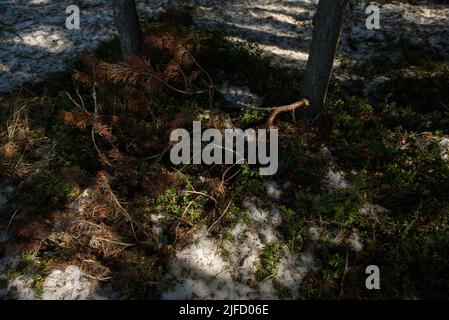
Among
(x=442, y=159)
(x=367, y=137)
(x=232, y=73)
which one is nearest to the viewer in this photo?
(x=442, y=159)

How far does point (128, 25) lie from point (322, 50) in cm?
377

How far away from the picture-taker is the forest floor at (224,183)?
5047mm

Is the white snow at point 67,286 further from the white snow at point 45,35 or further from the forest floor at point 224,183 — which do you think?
the white snow at point 45,35

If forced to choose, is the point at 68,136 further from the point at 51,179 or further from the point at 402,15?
the point at 402,15

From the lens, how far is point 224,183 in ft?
19.4

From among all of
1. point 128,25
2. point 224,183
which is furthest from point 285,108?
point 128,25

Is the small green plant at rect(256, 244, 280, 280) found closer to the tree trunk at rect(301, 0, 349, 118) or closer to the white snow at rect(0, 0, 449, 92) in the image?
the tree trunk at rect(301, 0, 349, 118)

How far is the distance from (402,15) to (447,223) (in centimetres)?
595

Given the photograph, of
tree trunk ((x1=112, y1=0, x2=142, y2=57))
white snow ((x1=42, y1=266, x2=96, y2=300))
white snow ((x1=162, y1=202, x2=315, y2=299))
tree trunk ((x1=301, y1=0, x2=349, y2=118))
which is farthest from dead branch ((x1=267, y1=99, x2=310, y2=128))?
white snow ((x1=42, y1=266, x2=96, y2=300))

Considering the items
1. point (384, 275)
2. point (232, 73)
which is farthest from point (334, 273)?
point (232, 73)

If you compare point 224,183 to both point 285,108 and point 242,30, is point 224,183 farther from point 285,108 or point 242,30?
point 242,30

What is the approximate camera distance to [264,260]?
523 centimetres

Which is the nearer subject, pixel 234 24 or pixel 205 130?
pixel 205 130

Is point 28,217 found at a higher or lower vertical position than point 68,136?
lower
